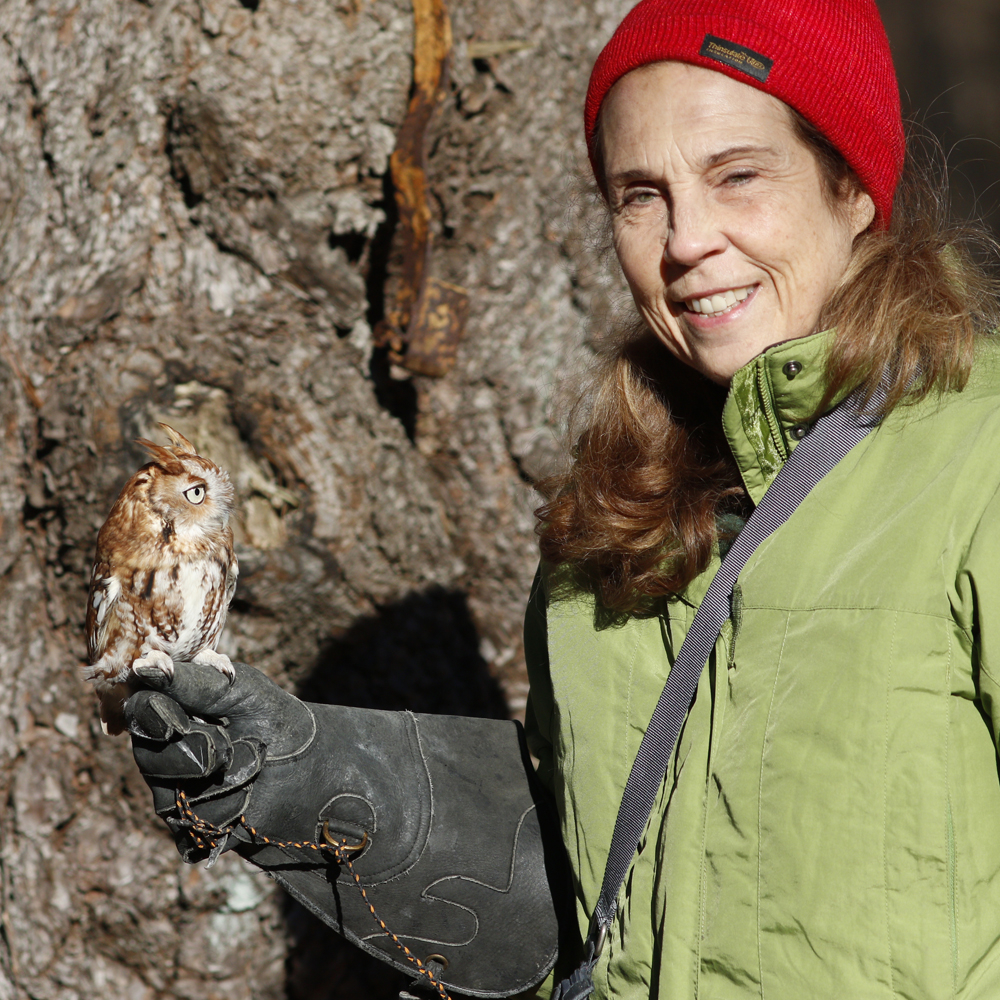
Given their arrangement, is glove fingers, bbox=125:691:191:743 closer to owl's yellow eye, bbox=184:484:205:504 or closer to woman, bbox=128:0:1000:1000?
woman, bbox=128:0:1000:1000

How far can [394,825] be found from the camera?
1647 millimetres

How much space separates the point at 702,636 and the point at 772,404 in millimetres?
336

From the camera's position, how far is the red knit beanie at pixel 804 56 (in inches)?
50.3

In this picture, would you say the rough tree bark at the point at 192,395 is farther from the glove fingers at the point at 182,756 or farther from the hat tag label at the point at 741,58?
the hat tag label at the point at 741,58

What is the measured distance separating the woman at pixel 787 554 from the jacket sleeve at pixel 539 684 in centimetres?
9

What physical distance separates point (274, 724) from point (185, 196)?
1526 mm

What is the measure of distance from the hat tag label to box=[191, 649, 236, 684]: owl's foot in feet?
3.96

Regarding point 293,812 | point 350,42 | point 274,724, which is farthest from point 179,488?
point 350,42

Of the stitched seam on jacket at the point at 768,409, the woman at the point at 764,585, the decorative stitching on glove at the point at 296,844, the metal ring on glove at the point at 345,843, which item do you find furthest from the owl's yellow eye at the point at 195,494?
the stitched seam on jacket at the point at 768,409

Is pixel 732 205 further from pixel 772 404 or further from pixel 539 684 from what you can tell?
pixel 539 684

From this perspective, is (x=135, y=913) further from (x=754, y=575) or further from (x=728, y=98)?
(x=728, y=98)

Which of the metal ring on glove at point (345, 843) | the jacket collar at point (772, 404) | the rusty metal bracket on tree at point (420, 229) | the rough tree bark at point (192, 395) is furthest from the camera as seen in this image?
the rusty metal bracket on tree at point (420, 229)

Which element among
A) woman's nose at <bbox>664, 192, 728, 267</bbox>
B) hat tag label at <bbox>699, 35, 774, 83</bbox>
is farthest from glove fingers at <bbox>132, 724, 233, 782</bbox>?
hat tag label at <bbox>699, 35, 774, 83</bbox>

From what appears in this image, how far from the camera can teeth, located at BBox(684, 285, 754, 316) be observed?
1.34m
